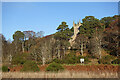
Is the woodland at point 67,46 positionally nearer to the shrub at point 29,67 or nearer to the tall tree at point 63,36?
the tall tree at point 63,36

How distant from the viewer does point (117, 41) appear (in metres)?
30.1

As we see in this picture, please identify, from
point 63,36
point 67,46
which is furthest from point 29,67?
point 63,36

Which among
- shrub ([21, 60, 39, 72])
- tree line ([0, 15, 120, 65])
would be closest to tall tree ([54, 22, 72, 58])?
tree line ([0, 15, 120, 65])

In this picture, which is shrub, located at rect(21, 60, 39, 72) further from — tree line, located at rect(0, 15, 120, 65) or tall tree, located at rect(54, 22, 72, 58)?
tall tree, located at rect(54, 22, 72, 58)

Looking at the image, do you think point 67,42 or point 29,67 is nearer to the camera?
point 29,67

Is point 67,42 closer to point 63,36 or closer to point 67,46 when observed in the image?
point 67,46

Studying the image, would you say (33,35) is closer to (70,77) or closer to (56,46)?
(56,46)

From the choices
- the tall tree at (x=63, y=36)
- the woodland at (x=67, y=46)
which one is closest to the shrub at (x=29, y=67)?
the woodland at (x=67, y=46)

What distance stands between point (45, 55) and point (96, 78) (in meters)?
20.5

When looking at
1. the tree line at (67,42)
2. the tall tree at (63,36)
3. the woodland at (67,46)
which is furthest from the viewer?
the tall tree at (63,36)

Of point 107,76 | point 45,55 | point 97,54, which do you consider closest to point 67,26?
point 97,54

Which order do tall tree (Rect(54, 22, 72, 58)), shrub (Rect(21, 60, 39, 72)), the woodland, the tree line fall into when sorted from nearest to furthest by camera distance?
shrub (Rect(21, 60, 39, 72)) → the woodland → the tree line → tall tree (Rect(54, 22, 72, 58))

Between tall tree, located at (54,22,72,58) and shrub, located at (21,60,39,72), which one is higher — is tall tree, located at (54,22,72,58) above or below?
above

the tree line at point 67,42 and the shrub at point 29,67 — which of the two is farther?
the tree line at point 67,42
